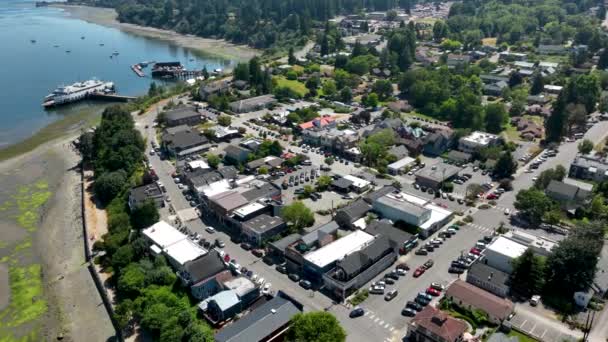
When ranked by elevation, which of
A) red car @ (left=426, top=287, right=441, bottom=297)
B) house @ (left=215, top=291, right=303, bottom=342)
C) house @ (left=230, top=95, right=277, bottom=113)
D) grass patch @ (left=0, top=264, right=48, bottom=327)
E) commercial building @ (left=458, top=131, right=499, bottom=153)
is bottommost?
grass patch @ (left=0, top=264, right=48, bottom=327)

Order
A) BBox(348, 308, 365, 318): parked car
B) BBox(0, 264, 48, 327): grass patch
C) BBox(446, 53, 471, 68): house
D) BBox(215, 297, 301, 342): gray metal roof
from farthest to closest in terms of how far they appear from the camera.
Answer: BBox(446, 53, 471, 68): house → BBox(0, 264, 48, 327): grass patch → BBox(348, 308, 365, 318): parked car → BBox(215, 297, 301, 342): gray metal roof

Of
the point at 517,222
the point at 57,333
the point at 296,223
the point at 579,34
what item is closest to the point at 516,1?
the point at 579,34

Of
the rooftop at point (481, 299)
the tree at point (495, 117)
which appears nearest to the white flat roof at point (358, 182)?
the rooftop at point (481, 299)

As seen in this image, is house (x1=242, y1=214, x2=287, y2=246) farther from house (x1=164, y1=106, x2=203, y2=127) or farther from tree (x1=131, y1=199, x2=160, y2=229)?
house (x1=164, y1=106, x2=203, y2=127)

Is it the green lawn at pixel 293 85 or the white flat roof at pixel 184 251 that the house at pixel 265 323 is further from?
the green lawn at pixel 293 85

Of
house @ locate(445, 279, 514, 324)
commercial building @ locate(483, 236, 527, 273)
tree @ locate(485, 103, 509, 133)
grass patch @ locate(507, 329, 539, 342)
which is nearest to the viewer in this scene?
grass patch @ locate(507, 329, 539, 342)

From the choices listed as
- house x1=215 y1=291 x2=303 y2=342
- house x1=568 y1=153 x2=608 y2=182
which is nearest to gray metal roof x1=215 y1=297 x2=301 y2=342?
house x1=215 y1=291 x2=303 y2=342
